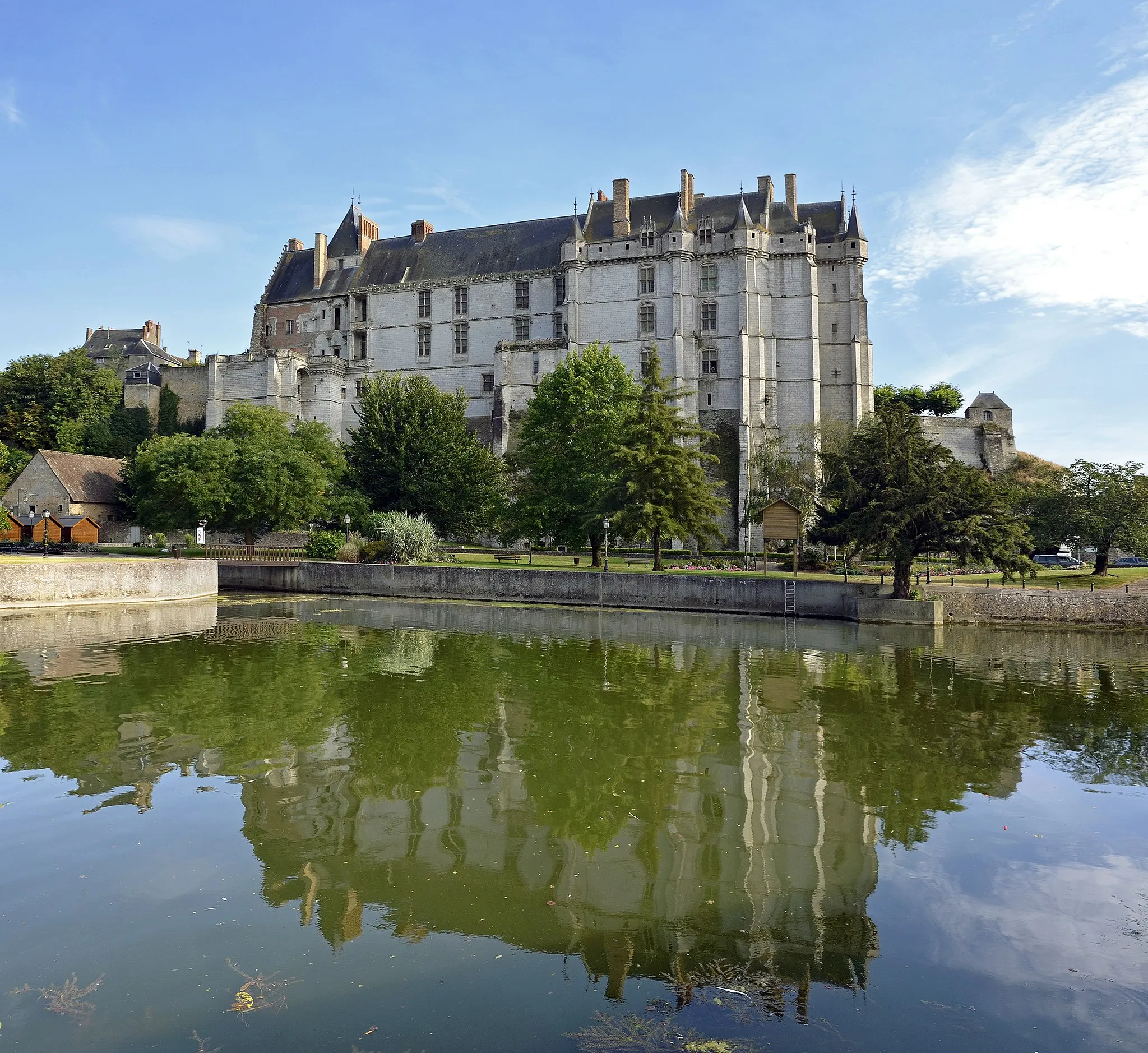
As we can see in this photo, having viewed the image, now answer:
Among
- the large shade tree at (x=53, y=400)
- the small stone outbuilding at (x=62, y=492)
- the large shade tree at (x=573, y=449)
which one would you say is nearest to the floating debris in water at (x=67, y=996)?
the large shade tree at (x=573, y=449)

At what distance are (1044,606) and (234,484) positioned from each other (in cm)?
3359

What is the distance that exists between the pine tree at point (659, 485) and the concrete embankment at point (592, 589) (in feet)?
9.53

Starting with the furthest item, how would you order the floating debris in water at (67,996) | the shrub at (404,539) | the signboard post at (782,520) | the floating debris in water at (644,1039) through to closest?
1. the shrub at (404,539)
2. the signboard post at (782,520)
3. the floating debris in water at (67,996)
4. the floating debris in water at (644,1039)

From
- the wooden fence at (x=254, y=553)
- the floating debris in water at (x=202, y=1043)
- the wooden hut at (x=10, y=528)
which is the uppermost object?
the wooden hut at (x=10, y=528)

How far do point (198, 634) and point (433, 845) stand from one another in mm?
16335

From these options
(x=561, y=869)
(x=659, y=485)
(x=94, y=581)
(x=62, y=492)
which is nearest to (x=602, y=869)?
(x=561, y=869)

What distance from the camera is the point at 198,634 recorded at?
21.4 m

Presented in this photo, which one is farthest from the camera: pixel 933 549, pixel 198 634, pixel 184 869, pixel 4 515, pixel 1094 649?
pixel 4 515

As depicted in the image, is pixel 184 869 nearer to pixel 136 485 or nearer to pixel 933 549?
pixel 933 549

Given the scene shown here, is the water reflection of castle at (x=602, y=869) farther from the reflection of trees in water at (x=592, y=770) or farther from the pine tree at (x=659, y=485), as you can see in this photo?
the pine tree at (x=659, y=485)

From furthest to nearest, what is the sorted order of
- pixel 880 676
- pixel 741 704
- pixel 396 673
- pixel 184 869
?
pixel 880 676, pixel 396 673, pixel 741 704, pixel 184 869

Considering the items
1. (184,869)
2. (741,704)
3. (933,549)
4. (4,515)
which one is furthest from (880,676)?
(4,515)


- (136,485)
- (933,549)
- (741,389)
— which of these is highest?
(741,389)

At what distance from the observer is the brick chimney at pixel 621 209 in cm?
5731
